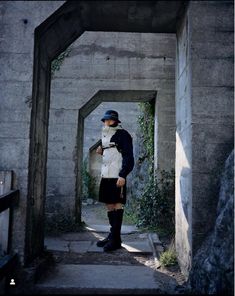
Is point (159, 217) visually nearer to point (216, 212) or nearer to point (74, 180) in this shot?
point (74, 180)

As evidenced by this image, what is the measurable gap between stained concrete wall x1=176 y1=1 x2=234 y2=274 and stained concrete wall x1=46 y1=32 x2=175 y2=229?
3.27 m

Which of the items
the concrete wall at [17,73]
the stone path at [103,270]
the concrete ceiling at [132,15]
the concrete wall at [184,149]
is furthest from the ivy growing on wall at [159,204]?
the concrete wall at [17,73]

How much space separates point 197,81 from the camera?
3348mm

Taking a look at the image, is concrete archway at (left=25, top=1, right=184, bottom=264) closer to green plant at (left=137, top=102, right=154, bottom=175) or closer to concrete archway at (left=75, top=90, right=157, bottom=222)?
concrete archway at (left=75, top=90, right=157, bottom=222)

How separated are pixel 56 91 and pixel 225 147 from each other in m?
4.40

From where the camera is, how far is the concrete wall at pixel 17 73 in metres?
3.31

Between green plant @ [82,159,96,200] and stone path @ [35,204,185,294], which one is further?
green plant @ [82,159,96,200]

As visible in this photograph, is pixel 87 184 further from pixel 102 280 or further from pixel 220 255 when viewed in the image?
pixel 220 255

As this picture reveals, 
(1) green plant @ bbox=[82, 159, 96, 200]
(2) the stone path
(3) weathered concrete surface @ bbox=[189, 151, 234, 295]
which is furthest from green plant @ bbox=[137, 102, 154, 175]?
(1) green plant @ bbox=[82, 159, 96, 200]

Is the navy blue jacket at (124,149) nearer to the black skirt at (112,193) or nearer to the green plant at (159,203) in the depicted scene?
the black skirt at (112,193)

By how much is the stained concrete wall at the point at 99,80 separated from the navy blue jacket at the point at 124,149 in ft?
7.00

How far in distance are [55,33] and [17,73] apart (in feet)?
2.29

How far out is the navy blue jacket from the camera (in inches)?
179

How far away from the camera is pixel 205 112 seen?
3297 mm
